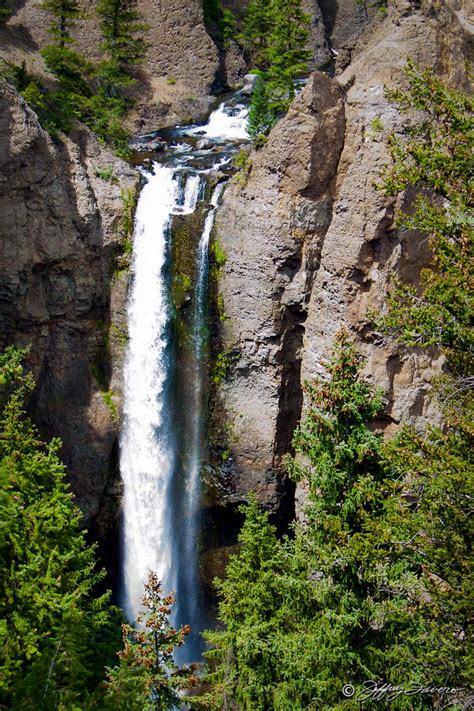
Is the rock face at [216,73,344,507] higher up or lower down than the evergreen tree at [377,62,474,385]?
higher up

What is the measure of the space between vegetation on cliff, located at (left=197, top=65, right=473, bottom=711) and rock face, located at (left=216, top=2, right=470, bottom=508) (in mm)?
8608

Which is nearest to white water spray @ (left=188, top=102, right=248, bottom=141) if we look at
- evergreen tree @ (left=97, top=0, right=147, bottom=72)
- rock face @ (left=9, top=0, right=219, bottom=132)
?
rock face @ (left=9, top=0, right=219, bottom=132)

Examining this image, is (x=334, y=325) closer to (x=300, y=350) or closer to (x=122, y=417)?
(x=300, y=350)

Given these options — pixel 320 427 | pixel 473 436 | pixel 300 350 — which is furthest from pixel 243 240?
pixel 473 436

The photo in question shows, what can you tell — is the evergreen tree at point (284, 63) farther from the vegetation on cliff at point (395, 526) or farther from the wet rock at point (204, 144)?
the vegetation on cliff at point (395, 526)

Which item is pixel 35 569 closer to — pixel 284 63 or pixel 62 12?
pixel 284 63

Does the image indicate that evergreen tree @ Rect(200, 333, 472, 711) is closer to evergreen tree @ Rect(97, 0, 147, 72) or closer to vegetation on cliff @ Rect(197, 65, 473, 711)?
vegetation on cliff @ Rect(197, 65, 473, 711)

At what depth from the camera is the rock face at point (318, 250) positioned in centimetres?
2223

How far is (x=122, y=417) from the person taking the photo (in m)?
26.2

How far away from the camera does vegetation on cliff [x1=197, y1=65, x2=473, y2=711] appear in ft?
37.2

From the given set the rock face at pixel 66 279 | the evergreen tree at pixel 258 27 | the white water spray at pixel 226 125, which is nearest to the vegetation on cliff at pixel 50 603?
the rock face at pixel 66 279

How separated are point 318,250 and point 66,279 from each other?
10.4m

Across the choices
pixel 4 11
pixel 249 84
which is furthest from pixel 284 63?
pixel 4 11

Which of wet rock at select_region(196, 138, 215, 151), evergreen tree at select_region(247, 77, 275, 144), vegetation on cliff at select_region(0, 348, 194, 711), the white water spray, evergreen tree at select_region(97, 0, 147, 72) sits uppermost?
evergreen tree at select_region(97, 0, 147, 72)
